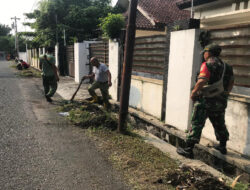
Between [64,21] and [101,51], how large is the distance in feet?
38.8

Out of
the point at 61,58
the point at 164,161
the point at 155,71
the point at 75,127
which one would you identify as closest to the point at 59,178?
the point at 164,161

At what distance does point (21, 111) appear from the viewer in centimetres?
658

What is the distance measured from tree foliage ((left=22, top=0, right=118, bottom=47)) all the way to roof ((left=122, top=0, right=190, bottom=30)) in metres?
5.32

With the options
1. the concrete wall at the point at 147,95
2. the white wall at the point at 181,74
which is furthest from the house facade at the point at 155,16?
the white wall at the point at 181,74

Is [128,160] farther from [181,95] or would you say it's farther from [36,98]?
[36,98]

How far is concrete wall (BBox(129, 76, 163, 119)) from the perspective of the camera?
19.8 ft

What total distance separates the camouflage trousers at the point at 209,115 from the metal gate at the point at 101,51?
6.20 metres

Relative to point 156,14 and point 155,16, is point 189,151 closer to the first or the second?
point 155,16

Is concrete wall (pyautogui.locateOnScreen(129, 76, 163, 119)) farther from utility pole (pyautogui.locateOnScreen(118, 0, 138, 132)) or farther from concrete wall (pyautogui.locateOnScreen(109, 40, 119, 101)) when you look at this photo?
utility pole (pyautogui.locateOnScreen(118, 0, 138, 132))

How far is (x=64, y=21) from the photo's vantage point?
2019cm

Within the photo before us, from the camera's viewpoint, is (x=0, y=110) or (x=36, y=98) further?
(x=36, y=98)

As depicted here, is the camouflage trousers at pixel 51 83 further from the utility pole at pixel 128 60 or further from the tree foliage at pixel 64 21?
the tree foliage at pixel 64 21

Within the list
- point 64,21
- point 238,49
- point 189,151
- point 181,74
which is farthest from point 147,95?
point 64,21

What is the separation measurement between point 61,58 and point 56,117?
36.9 ft
